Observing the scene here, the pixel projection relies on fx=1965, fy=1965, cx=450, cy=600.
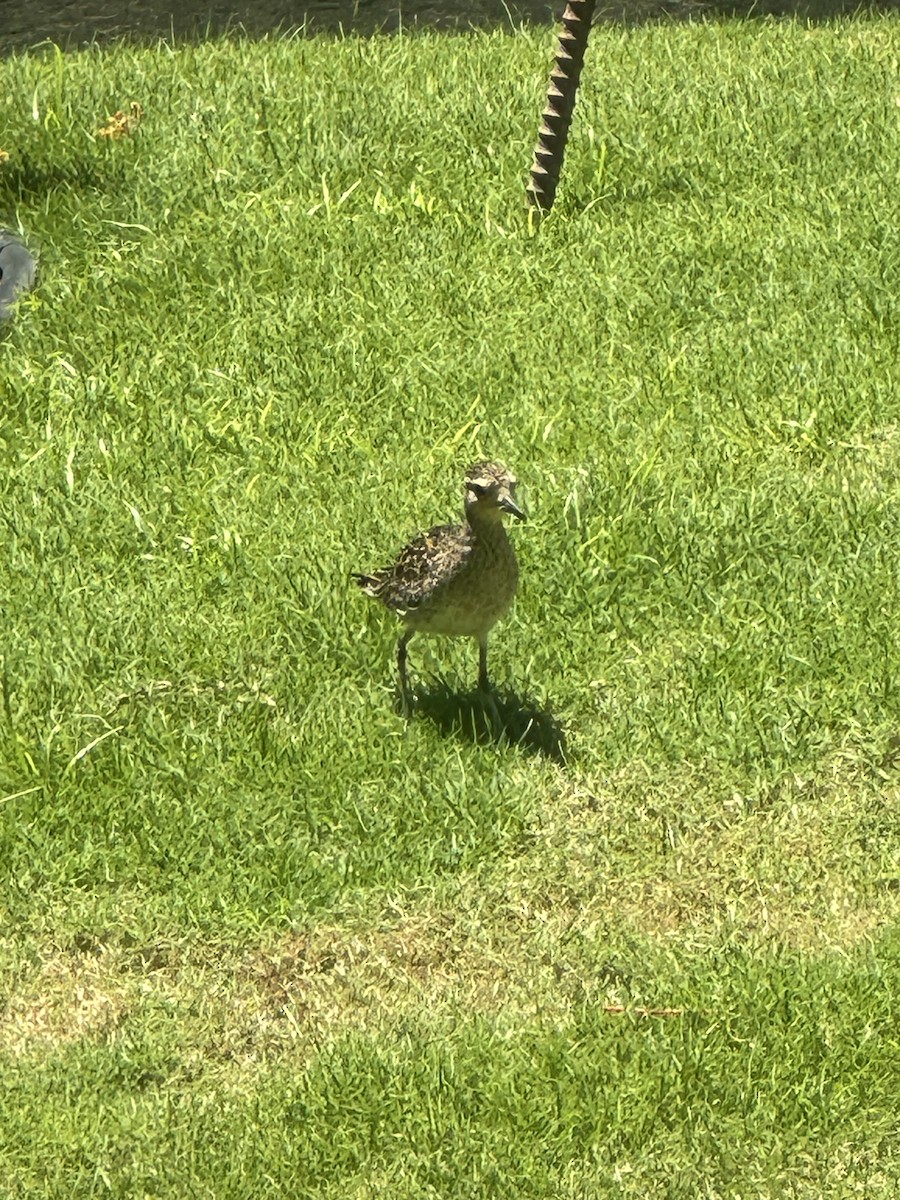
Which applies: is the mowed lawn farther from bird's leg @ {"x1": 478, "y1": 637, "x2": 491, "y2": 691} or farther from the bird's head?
the bird's head

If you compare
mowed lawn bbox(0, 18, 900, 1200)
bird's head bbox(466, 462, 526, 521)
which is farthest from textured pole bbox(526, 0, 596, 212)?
bird's head bbox(466, 462, 526, 521)

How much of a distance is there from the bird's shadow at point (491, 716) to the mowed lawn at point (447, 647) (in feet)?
0.06

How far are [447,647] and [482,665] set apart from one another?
0.46m

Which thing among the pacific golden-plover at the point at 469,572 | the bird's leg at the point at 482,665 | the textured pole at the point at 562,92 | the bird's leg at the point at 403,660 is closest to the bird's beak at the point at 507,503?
the pacific golden-plover at the point at 469,572

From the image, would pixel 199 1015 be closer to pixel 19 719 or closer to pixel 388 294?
pixel 19 719

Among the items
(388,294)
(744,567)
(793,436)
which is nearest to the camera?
(744,567)

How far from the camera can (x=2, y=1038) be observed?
19.3ft

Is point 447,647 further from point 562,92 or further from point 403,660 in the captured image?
point 562,92

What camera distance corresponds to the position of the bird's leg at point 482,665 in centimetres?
681

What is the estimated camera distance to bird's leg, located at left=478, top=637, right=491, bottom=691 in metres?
6.81

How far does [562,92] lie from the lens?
9.40 m

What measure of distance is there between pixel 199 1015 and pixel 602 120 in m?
6.04

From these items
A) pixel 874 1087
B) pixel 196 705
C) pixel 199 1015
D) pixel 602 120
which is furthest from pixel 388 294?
pixel 874 1087

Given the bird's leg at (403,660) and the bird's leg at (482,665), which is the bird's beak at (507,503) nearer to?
the bird's leg at (482,665)
